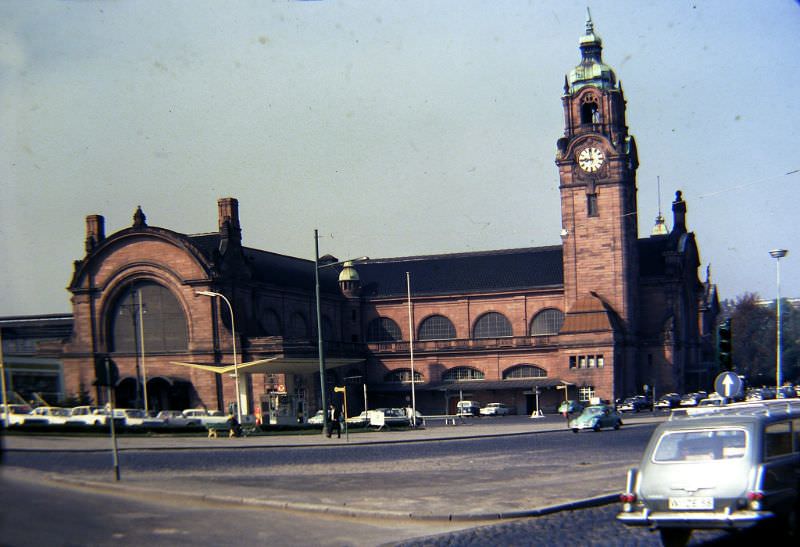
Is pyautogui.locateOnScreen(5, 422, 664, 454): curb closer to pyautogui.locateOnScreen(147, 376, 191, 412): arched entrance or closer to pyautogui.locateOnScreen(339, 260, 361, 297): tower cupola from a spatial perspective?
pyautogui.locateOnScreen(147, 376, 191, 412): arched entrance

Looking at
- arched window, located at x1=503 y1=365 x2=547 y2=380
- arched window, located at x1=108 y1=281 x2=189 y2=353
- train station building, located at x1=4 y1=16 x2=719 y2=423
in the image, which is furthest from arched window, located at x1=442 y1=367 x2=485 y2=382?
arched window, located at x1=108 y1=281 x2=189 y2=353

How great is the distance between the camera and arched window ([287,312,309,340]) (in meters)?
90.3

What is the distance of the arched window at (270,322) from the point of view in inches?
3317

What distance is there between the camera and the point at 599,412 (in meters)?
54.6

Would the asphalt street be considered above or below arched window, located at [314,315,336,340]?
below

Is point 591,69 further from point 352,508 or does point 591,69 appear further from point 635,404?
point 352,508

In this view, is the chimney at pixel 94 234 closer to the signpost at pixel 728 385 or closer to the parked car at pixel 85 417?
the parked car at pixel 85 417

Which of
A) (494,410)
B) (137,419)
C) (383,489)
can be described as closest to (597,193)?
(494,410)

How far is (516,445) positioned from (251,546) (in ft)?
89.0

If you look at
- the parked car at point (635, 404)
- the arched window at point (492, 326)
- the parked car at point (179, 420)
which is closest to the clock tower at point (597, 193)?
the parked car at point (635, 404)

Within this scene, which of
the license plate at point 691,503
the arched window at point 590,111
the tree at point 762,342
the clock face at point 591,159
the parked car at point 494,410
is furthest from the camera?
the tree at point 762,342

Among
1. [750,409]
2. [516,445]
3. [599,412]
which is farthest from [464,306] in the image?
[750,409]

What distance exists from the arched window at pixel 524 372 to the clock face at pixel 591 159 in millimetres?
18659

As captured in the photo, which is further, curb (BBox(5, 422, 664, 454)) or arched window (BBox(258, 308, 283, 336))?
arched window (BBox(258, 308, 283, 336))
